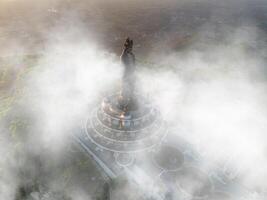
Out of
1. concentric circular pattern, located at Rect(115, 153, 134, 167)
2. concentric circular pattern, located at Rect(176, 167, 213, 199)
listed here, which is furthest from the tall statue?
concentric circular pattern, located at Rect(176, 167, 213, 199)

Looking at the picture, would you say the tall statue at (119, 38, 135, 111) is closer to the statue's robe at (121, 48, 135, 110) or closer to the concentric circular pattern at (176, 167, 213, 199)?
the statue's robe at (121, 48, 135, 110)

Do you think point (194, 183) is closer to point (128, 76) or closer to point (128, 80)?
point (128, 80)

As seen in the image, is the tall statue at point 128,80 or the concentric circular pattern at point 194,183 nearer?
the concentric circular pattern at point 194,183

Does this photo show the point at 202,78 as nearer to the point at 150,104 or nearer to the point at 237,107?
the point at 237,107

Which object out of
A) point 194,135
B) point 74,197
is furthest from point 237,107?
point 74,197

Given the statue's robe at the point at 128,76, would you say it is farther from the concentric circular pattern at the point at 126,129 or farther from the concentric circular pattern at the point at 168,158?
the concentric circular pattern at the point at 168,158

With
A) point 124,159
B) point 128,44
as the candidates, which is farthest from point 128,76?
point 124,159

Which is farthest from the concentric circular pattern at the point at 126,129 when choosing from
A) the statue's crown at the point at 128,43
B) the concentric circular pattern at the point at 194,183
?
the statue's crown at the point at 128,43
